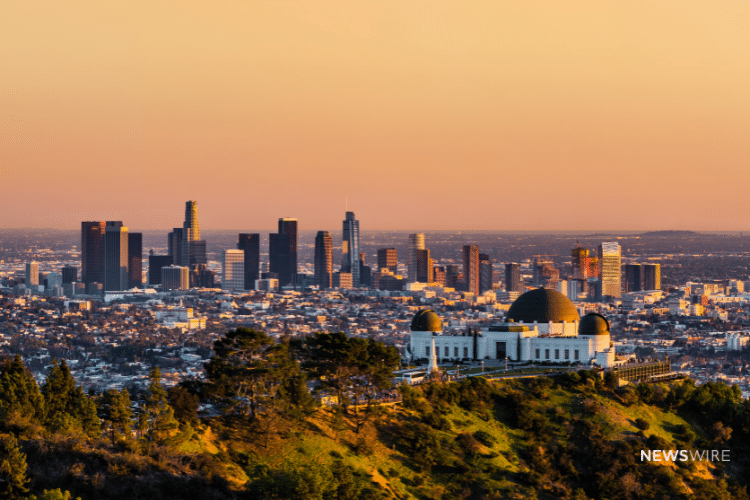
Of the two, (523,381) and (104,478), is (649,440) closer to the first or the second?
(523,381)

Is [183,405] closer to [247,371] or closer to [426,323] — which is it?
[247,371]

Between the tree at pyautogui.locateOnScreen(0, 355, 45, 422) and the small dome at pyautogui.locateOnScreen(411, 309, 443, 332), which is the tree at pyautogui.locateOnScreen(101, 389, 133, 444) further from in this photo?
the small dome at pyautogui.locateOnScreen(411, 309, 443, 332)

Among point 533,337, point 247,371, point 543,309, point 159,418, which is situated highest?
point 543,309

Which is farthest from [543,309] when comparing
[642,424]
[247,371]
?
[247,371]

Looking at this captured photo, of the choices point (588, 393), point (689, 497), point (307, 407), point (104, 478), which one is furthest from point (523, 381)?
point (104, 478)

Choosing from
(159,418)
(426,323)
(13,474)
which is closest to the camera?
(13,474)

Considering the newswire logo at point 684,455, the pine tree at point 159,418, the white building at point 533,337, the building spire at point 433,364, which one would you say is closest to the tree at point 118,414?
the pine tree at point 159,418

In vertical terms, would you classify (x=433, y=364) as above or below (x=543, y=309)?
below
